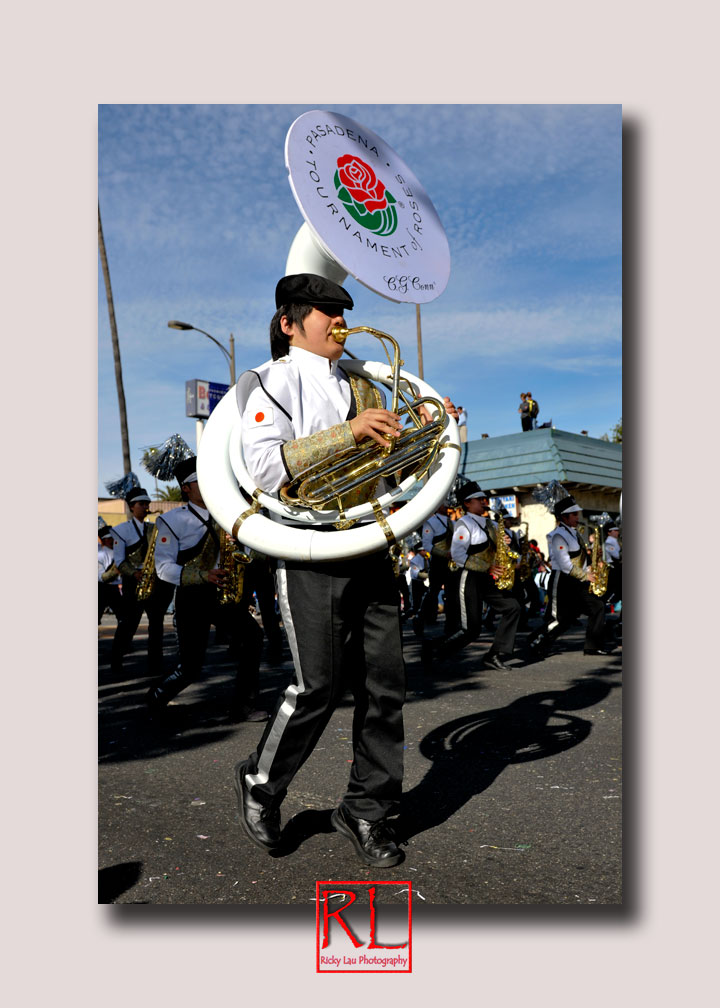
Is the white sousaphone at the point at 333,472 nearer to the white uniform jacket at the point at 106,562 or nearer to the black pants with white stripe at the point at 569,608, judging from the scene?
the black pants with white stripe at the point at 569,608

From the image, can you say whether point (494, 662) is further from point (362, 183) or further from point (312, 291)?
point (362, 183)

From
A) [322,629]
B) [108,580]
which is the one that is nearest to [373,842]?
[322,629]

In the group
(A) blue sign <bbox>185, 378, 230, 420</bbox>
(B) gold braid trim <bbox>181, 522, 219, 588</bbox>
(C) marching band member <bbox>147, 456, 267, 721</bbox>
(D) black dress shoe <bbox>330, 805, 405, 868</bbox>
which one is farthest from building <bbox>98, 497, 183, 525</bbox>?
(D) black dress shoe <bbox>330, 805, 405, 868</bbox>

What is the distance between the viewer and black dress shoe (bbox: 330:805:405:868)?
2.80 m

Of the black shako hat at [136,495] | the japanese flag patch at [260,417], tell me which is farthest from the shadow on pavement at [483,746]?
the black shako hat at [136,495]

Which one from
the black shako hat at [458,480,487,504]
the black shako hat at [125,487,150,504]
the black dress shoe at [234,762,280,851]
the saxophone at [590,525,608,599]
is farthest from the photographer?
the black shako hat at [458,480,487,504]

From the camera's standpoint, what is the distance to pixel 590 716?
16.9 ft

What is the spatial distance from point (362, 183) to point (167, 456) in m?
4.19

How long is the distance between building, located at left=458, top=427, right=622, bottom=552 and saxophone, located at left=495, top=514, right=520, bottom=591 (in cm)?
508

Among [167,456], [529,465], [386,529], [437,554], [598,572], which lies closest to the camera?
[386,529]

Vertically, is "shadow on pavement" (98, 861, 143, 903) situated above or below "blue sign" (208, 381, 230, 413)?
below

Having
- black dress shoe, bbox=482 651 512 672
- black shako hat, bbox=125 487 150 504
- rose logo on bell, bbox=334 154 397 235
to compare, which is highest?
rose logo on bell, bbox=334 154 397 235

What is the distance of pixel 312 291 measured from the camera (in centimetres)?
278

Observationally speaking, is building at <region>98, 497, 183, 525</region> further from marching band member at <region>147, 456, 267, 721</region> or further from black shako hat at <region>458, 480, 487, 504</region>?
black shako hat at <region>458, 480, 487, 504</region>
